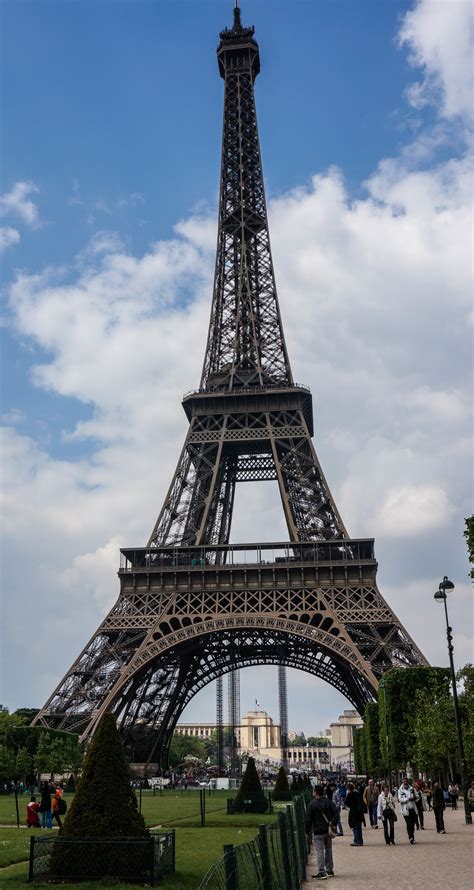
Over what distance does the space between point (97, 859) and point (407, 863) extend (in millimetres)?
8214

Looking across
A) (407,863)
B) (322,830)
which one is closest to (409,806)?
(407,863)

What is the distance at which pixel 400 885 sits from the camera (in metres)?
16.3

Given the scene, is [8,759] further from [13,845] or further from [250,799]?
[13,845]

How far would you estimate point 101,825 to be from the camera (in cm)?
1623

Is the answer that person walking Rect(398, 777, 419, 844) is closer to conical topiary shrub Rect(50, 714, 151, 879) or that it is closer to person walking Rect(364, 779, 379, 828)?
person walking Rect(364, 779, 379, 828)

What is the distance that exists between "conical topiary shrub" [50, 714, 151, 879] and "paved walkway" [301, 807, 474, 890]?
3732 mm

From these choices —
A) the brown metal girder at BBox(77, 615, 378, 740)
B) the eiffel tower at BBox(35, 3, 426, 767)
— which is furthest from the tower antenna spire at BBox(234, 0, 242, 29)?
the brown metal girder at BBox(77, 615, 378, 740)

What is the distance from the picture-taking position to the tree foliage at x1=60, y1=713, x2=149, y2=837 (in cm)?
1633

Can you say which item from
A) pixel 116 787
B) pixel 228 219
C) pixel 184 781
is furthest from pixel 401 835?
pixel 228 219

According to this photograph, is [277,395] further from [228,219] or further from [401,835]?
[401,835]

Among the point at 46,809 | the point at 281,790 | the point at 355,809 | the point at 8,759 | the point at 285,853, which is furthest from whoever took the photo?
the point at 281,790

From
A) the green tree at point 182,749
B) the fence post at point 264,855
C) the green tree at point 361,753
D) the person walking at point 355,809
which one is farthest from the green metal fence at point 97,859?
the green tree at point 182,749

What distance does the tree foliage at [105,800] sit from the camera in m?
16.3

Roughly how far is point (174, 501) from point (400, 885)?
173 feet
